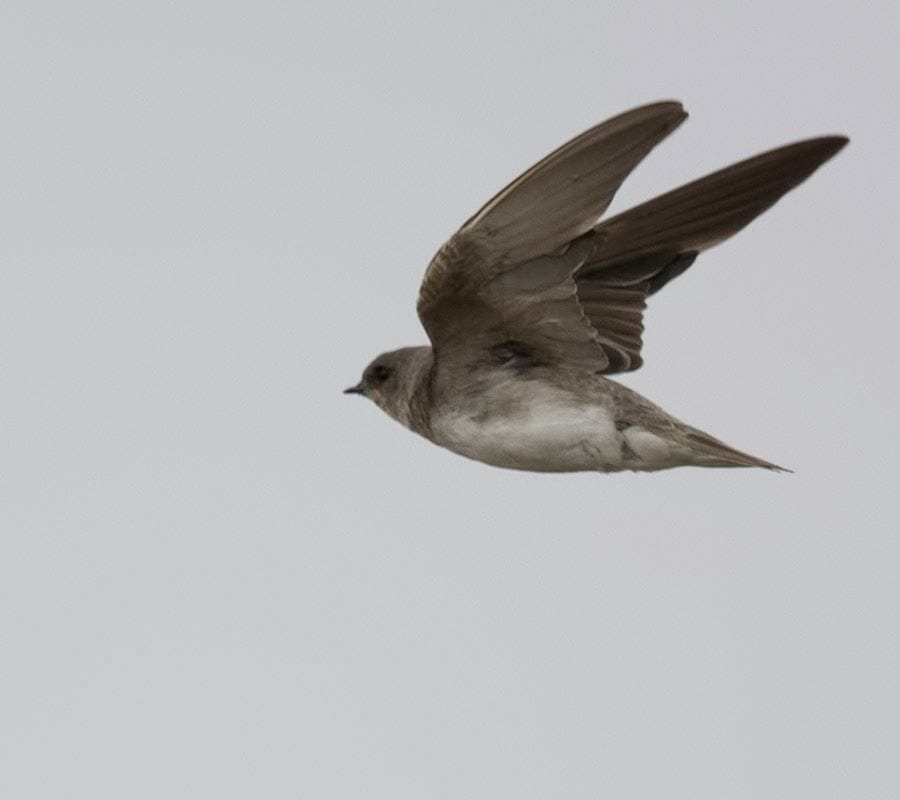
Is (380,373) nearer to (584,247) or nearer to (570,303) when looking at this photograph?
(570,303)

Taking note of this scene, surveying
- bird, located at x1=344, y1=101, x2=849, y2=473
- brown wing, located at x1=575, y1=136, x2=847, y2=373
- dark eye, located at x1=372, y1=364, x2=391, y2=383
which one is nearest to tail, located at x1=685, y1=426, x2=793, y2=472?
bird, located at x1=344, y1=101, x2=849, y2=473

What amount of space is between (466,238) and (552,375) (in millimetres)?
862

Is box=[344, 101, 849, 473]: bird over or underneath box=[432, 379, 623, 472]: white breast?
over

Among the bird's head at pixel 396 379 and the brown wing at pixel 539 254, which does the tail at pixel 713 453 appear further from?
the bird's head at pixel 396 379

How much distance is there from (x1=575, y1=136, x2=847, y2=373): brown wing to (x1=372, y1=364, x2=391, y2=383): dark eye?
3.11 feet

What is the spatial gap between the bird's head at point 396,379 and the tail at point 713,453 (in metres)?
1.20

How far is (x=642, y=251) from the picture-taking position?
1002 centimetres

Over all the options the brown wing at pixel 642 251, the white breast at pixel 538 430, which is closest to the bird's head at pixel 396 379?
the white breast at pixel 538 430

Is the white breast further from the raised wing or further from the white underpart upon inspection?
the raised wing

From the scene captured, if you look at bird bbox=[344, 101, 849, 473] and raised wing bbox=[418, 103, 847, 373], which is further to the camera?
bird bbox=[344, 101, 849, 473]

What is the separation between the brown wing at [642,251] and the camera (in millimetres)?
9797

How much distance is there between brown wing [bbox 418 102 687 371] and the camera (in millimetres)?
8367

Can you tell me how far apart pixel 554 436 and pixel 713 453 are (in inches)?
24.9

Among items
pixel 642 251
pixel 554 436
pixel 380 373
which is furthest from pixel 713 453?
pixel 380 373
